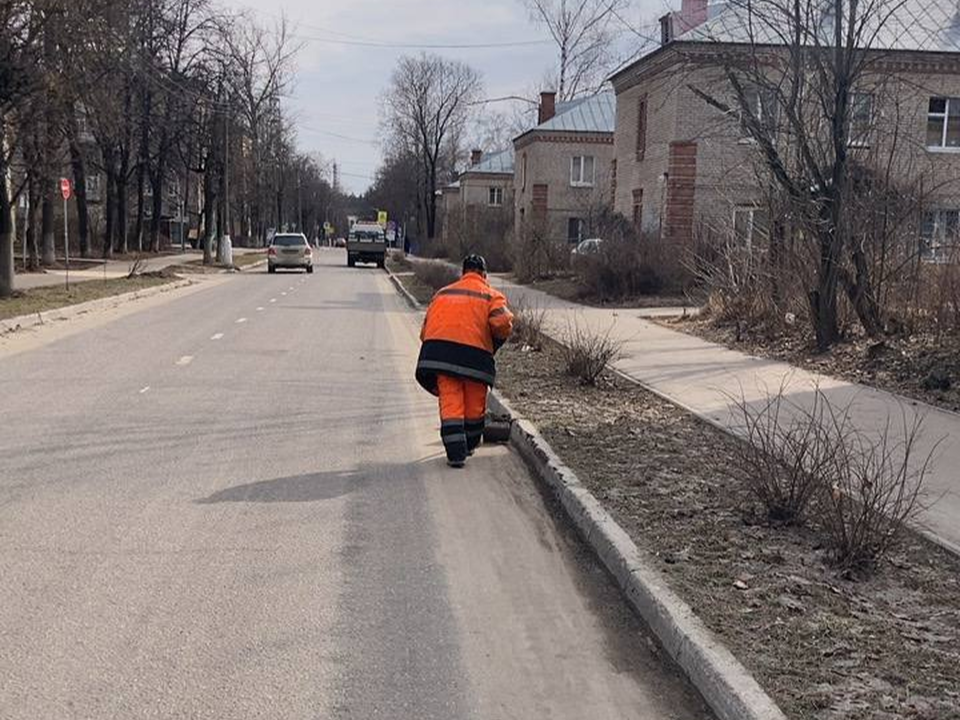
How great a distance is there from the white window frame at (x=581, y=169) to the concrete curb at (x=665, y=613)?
45584 mm

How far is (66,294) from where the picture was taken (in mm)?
22750

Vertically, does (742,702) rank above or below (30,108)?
below

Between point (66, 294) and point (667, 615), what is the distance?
69.7 feet

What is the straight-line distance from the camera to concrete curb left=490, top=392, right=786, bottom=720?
362 centimetres

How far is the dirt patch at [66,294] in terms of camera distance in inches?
746

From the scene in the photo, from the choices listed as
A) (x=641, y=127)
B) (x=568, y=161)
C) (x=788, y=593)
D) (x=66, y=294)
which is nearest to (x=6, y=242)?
(x=66, y=294)

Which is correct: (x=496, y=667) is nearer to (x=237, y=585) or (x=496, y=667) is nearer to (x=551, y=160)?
(x=237, y=585)

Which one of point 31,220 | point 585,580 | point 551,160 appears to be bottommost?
point 585,580

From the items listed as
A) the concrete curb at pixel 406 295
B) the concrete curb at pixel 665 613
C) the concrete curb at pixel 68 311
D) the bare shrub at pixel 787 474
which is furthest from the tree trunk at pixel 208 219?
the bare shrub at pixel 787 474

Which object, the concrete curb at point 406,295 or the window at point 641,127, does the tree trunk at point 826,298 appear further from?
the window at point 641,127

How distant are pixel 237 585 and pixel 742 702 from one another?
258 cm

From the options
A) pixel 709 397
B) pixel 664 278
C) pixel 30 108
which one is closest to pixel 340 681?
pixel 709 397

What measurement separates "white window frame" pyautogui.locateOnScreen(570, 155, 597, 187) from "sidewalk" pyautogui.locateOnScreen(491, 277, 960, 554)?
34733 millimetres

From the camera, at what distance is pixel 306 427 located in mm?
9070
